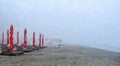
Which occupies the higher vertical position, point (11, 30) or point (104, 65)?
point (11, 30)

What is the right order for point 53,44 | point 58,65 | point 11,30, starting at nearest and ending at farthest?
point 58,65 → point 11,30 → point 53,44

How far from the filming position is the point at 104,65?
83.9 ft

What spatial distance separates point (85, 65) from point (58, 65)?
2890mm

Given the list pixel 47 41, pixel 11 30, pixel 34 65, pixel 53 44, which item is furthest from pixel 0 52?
pixel 47 41

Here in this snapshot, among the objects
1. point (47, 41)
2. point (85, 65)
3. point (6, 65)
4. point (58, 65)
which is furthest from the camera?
point (47, 41)

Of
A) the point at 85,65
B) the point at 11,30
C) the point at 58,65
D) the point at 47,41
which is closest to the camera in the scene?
the point at 58,65

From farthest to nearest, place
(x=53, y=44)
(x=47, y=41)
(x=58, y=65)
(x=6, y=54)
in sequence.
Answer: (x=47, y=41) < (x=53, y=44) < (x=6, y=54) < (x=58, y=65)

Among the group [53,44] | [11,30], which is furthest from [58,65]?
[53,44]

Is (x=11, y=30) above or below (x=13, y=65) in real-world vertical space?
above

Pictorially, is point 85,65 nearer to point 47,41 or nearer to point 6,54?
point 6,54

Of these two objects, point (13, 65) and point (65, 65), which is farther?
point (65, 65)

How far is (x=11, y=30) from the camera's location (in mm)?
31969

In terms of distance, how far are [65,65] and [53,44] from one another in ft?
206

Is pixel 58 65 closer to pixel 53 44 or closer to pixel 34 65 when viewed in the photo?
pixel 34 65
